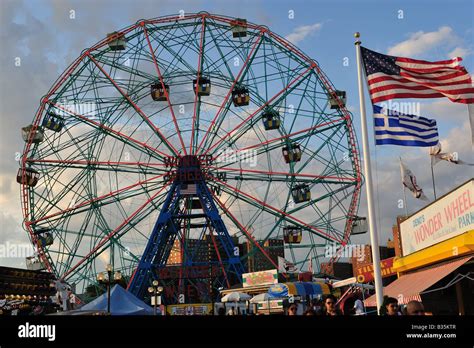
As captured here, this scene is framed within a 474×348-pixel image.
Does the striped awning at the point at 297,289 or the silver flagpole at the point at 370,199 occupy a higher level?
the silver flagpole at the point at 370,199

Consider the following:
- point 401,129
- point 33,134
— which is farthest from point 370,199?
point 33,134

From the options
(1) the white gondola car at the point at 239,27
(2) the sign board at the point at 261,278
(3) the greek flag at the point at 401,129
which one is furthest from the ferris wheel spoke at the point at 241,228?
(3) the greek flag at the point at 401,129

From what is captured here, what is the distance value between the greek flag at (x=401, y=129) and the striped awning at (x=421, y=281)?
3687mm

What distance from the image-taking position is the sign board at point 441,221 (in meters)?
16.0

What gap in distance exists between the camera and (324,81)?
130 feet

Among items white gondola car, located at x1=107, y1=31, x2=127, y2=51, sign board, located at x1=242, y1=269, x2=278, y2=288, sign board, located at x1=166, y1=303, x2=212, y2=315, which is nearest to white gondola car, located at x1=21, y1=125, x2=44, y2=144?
white gondola car, located at x1=107, y1=31, x2=127, y2=51

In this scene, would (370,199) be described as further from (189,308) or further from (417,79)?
(189,308)

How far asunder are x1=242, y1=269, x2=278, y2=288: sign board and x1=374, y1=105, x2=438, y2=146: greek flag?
2114 centimetres

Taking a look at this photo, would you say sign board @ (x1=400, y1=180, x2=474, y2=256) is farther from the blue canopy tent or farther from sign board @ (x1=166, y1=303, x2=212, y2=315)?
sign board @ (x1=166, y1=303, x2=212, y2=315)

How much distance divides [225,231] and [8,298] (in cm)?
1408

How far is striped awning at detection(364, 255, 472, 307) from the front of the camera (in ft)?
52.3

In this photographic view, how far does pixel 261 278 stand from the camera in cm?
3484

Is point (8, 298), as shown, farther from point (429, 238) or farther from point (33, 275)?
point (429, 238)

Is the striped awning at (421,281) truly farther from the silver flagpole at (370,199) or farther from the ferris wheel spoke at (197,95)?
the ferris wheel spoke at (197,95)
